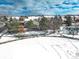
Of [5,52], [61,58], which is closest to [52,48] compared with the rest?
[61,58]

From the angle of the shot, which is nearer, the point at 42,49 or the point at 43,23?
the point at 42,49

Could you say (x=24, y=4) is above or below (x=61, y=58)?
above

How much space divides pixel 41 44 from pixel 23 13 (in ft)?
2.49

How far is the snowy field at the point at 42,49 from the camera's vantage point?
1.84 m

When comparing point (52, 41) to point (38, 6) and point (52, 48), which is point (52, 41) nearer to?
point (52, 48)

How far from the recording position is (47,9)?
2.70 meters

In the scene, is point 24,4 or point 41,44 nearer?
point 41,44

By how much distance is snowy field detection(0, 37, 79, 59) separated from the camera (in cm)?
184

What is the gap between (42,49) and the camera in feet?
6.64

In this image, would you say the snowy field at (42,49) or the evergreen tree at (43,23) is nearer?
the snowy field at (42,49)

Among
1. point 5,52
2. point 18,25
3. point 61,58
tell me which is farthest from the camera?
point 18,25

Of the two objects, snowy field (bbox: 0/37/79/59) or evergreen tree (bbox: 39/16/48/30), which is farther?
evergreen tree (bbox: 39/16/48/30)

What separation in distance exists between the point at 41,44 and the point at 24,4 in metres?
0.84

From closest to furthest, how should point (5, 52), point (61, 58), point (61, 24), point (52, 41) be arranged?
1. point (61, 58)
2. point (5, 52)
3. point (52, 41)
4. point (61, 24)
